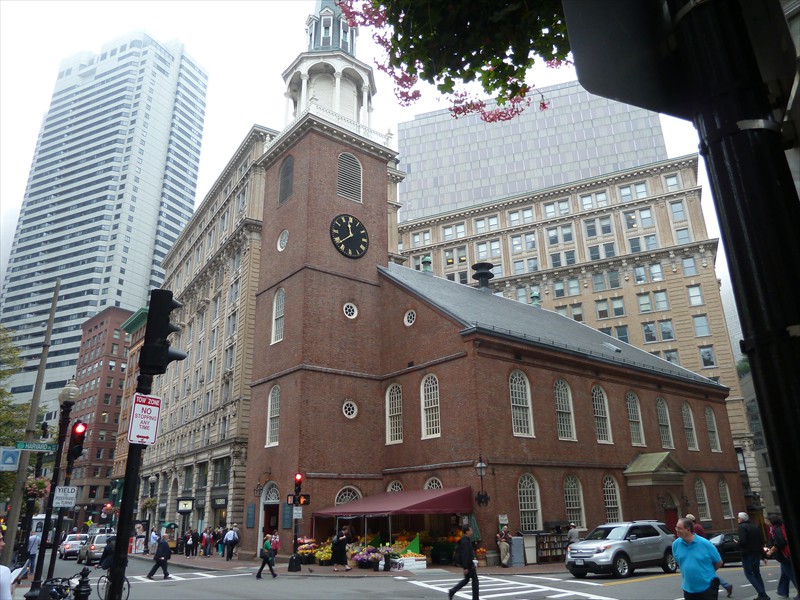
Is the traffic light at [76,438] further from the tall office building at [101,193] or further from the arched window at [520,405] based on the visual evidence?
the tall office building at [101,193]

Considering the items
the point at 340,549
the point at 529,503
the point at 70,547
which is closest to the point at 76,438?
the point at 340,549

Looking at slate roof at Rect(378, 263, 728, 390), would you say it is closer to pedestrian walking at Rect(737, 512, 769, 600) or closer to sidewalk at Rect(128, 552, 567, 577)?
sidewalk at Rect(128, 552, 567, 577)

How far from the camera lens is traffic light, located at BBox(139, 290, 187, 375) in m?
7.14

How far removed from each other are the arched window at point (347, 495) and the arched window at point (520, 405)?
8.32 m

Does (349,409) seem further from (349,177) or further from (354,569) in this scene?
(349,177)

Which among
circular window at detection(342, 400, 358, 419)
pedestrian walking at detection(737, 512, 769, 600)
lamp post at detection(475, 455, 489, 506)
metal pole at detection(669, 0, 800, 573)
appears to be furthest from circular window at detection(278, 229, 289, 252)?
metal pole at detection(669, 0, 800, 573)

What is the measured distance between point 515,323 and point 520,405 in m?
6.27

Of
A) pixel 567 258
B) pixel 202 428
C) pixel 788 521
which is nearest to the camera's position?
pixel 788 521

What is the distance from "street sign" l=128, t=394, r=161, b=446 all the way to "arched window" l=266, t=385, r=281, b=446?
23547 millimetres

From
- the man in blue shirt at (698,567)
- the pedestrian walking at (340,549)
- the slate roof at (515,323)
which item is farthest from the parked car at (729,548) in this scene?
the man in blue shirt at (698,567)

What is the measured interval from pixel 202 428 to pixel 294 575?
29210 mm

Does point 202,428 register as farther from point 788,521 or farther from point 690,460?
point 788,521

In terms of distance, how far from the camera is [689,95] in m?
2.72

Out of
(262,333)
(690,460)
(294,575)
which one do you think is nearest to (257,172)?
(262,333)
